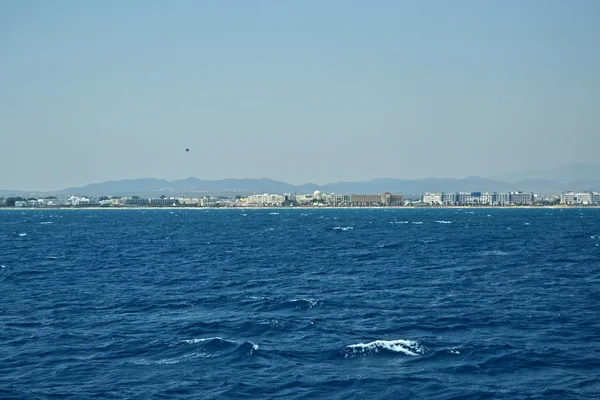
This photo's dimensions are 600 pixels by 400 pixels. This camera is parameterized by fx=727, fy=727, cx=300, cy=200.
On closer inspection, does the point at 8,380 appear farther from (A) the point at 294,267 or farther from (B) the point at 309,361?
(A) the point at 294,267

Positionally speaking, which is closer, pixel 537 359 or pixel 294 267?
pixel 537 359

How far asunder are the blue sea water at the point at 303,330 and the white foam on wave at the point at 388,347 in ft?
0.39

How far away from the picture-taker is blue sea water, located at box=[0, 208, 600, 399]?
106ft

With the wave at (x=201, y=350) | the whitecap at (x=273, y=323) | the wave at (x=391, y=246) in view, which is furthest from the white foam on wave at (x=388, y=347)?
the wave at (x=391, y=246)

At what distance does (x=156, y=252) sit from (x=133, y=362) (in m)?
69.1

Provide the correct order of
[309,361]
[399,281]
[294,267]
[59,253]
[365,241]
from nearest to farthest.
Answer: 1. [309,361]
2. [399,281]
3. [294,267]
4. [59,253]
5. [365,241]

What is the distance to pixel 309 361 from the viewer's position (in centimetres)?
3625

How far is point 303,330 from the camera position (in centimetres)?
4359

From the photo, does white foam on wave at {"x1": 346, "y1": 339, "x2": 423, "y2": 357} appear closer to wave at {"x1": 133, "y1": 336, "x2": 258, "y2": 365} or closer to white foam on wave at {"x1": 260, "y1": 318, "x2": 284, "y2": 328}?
wave at {"x1": 133, "y1": 336, "x2": 258, "y2": 365}

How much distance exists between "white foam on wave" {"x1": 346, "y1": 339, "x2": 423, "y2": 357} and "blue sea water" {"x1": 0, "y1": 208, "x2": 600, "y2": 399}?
12 centimetres

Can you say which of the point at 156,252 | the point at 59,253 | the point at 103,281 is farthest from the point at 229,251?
the point at 103,281

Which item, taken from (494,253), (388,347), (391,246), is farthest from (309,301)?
(391,246)

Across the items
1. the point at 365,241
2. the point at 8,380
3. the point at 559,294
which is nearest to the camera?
the point at 8,380

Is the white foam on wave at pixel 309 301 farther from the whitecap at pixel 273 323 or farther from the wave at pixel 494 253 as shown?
the wave at pixel 494 253
